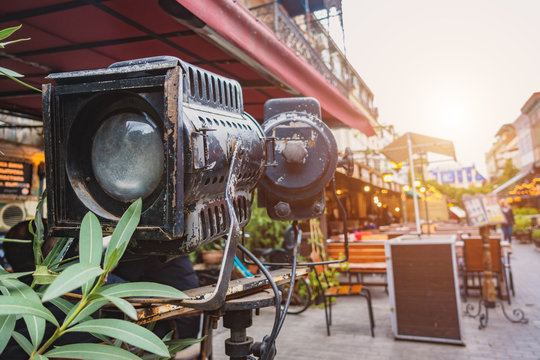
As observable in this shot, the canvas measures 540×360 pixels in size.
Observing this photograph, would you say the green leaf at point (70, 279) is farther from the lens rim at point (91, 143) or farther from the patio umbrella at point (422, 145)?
the patio umbrella at point (422, 145)

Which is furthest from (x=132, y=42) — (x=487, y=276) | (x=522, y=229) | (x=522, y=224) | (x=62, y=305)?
(x=522, y=224)

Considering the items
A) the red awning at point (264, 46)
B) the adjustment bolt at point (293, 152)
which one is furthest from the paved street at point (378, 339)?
the adjustment bolt at point (293, 152)

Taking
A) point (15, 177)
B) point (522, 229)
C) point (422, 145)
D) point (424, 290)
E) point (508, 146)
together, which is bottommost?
point (522, 229)

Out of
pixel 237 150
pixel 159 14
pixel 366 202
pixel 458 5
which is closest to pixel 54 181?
pixel 237 150

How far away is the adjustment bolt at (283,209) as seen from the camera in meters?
1.32

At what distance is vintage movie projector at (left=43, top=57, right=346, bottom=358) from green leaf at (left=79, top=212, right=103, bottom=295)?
80mm

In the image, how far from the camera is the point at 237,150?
887 millimetres

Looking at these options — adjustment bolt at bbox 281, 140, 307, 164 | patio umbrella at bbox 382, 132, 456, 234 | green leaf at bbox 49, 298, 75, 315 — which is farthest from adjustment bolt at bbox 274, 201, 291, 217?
patio umbrella at bbox 382, 132, 456, 234

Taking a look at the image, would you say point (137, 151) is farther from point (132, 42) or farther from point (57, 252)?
point (132, 42)

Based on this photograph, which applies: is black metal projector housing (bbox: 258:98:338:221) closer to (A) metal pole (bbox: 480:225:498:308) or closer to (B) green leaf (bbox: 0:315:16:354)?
(B) green leaf (bbox: 0:315:16:354)

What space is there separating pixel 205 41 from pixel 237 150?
63.1 inches

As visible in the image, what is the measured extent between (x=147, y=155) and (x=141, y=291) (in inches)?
10.4

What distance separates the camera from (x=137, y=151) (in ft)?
2.46

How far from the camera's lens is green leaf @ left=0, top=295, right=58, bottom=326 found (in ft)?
1.73
